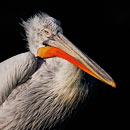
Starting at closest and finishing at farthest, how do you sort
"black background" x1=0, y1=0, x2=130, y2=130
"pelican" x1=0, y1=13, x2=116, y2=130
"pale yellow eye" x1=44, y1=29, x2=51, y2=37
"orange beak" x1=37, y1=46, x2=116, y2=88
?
"orange beak" x1=37, y1=46, x2=116, y2=88
"pelican" x1=0, y1=13, x2=116, y2=130
"pale yellow eye" x1=44, y1=29, x2=51, y2=37
"black background" x1=0, y1=0, x2=130, y2=130

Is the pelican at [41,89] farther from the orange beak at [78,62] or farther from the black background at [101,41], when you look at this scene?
the black background at [101,41]

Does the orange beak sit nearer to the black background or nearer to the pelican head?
the pelican head

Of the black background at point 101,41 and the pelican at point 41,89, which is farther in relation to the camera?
the black background at point 101,41

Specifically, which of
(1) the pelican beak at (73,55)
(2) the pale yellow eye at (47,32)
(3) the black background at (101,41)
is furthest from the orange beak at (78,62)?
(3) the black background at (101,41)

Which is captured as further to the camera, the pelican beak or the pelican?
the pelican

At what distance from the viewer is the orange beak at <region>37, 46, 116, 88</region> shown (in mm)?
3055

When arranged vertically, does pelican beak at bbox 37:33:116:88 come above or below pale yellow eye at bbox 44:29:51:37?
below

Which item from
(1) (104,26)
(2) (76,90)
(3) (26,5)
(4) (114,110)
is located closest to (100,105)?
(4) (114,110)

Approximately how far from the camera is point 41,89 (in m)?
3.38

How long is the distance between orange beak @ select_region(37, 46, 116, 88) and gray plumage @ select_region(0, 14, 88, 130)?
0.08 metres

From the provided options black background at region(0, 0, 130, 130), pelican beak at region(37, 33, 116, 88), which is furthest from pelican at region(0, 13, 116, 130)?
black background at region(0, 0, 130, 130)

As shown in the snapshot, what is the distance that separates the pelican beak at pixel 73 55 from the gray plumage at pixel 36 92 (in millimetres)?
62

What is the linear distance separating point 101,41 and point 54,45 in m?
2.67

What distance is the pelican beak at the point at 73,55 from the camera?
3.08 meters
